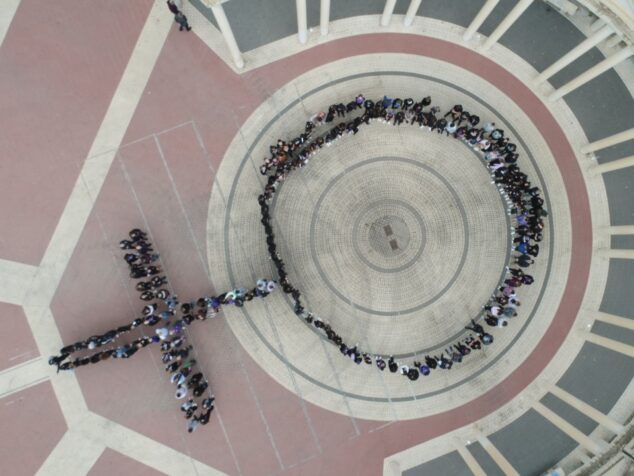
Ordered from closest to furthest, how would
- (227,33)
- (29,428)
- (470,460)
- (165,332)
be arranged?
(227,33), (165,332), (29,428), (470,460)

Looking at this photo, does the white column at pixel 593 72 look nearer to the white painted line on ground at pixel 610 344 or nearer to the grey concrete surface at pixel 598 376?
the white painted line on ground at pixel 610 344

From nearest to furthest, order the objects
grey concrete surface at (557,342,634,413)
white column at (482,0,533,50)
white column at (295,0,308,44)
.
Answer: white column at (482,0,533,50), white column at (295,0,308,44), grey concrete surface at (557,342,634,413)

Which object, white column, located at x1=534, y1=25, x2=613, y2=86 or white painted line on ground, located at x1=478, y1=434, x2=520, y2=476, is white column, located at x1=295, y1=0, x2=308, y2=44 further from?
white painted line on ground, located at x1=478, y1=434, x2=520, y2=476

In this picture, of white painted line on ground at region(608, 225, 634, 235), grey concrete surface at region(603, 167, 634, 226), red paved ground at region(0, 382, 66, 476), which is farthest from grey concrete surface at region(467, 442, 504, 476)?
red paved ground at region(0, 382, 66, 476)

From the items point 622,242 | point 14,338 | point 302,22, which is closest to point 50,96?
point 14,338

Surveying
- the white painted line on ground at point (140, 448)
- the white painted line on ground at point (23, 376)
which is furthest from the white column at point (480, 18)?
the white painted line on ground at point (23, 376)

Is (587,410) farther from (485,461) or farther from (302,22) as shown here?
(302,22)

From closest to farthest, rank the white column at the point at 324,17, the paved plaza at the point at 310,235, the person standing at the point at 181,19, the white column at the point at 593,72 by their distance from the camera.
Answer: the white column at the point at 593,72
the white column at the point at 324,17
the person standing at the point at 181,19
the paved plaza at the point at 310,235
